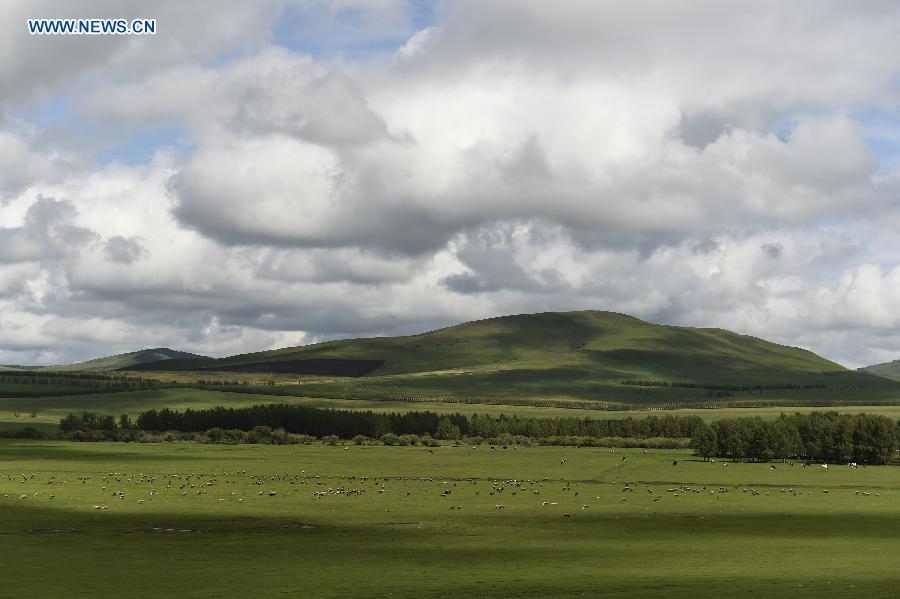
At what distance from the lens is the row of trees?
182 meters

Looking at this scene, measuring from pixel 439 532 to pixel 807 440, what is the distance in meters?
135

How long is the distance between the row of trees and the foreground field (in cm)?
3571

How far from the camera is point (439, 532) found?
7725cm

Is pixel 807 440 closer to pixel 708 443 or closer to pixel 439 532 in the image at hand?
pixel 708 443

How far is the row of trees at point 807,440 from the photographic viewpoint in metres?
182

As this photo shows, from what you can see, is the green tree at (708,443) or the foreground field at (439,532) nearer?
the foreground field at (439,532)

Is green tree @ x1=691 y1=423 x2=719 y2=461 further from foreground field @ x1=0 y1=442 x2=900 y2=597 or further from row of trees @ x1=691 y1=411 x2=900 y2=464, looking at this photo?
foreground field @ x1=0 y1=442 x2=900 y2=597

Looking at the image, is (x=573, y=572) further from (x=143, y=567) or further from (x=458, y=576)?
(x=143, y=567)

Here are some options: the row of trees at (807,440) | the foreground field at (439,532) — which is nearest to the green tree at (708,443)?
the row of trees at (807,440)

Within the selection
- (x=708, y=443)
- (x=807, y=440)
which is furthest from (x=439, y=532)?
(x=807, y=440)

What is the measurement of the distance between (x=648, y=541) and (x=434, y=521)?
65.5 ft

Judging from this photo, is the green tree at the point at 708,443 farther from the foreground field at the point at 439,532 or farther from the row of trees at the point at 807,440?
the foreground field at the point at 439,532

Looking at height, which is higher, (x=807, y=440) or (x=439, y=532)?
(x=807, y=440)

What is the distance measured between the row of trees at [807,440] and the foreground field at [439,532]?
35.7m
